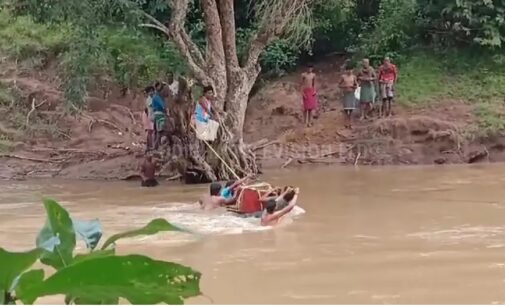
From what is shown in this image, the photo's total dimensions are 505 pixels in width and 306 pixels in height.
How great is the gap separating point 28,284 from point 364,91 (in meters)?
16.5

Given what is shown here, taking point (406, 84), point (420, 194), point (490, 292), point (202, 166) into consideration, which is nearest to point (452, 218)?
point (420, 194)

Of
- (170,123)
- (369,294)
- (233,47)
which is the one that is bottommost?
(369,294)

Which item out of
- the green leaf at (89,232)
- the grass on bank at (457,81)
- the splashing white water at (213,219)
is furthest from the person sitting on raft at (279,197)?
the grass on bank at (457,81)

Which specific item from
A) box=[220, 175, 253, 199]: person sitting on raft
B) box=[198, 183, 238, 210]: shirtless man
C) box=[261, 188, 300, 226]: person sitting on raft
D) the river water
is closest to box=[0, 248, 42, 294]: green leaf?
the river water

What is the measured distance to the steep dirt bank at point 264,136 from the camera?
1645cm

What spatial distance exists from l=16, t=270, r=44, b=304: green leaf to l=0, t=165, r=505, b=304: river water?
5.19ft

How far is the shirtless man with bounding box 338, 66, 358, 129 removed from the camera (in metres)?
17.8

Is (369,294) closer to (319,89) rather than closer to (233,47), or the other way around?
(233,47)

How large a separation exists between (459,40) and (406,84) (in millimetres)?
1755

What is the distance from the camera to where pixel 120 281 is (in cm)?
149

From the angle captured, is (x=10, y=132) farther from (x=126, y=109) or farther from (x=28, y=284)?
(x=28, y=284)

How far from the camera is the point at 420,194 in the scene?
39.3 ft

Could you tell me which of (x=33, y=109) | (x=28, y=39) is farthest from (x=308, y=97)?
(x=28, y=39)

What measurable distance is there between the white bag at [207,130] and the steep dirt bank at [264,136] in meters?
1.30
